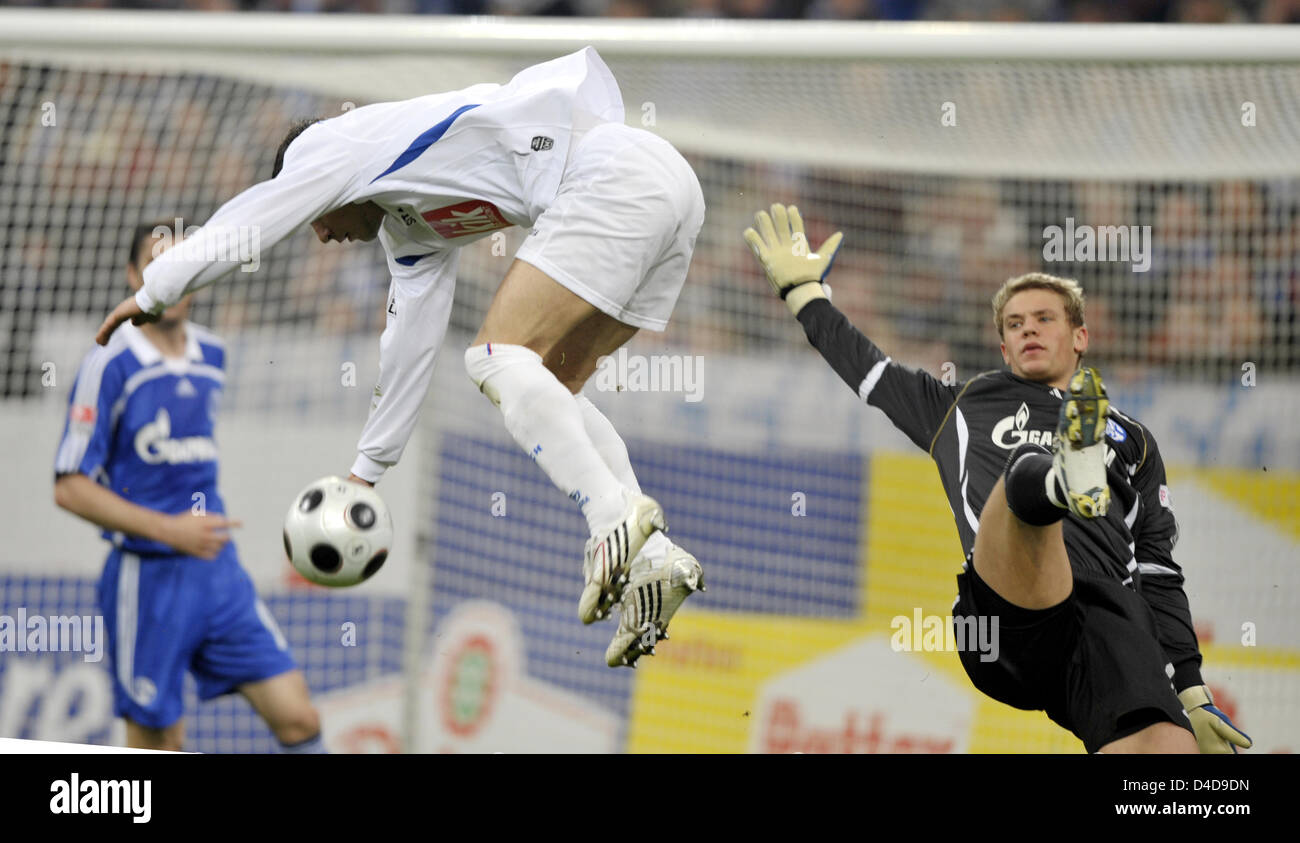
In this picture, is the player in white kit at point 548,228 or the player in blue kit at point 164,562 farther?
the player in blue kit at point 164,562

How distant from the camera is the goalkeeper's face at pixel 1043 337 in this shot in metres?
3.87

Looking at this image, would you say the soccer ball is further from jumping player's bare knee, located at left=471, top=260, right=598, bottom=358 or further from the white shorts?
the white shorts

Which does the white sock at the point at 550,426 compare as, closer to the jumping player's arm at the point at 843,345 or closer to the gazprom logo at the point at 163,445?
the jumping player's arm at the point at 843,345

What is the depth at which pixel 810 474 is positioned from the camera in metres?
5.42

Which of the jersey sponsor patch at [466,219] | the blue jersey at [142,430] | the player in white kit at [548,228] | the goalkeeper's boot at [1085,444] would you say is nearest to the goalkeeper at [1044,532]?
the goalkeeper's boot at [1085,444]

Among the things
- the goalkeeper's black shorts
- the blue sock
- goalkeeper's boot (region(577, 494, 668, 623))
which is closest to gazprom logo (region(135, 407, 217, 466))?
the blue sock

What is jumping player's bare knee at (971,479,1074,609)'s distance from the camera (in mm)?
3271

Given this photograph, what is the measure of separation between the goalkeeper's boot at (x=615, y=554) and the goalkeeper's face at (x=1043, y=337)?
1411 mm

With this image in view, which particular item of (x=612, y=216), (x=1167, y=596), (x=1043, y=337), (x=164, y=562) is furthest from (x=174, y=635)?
(x=1167, y=596)

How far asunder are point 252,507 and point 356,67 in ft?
5.87

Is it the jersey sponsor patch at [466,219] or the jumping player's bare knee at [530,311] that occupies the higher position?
the jersey sponsor patch at [466,219]

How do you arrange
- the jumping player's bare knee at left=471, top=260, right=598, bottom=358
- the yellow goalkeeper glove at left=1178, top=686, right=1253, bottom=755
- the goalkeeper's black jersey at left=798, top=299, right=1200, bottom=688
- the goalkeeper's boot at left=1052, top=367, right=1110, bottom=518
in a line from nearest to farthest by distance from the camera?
the goalkeeper's boot at left=1052, top=367, right=1110, bottom=518
the jumping player's bare knee at left=471, top=260, right=598, bottom=358
the goalkeeper's black jersey at left=798, top=299, right=1200, bottom=688
the yellow goalkeeper glove at left=1178, top=686, right=1253, bottom=755

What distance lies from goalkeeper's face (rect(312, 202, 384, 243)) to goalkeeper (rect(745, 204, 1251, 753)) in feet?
3.88
